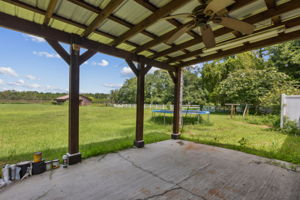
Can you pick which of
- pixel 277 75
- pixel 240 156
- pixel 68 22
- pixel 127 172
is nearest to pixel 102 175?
pixel 127 172

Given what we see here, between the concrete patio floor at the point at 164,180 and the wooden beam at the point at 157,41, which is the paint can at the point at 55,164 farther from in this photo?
the wooden beam at the point at 157,41

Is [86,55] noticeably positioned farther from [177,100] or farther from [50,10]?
[177,100]

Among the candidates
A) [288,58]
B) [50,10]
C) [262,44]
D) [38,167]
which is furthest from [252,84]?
[38,167]

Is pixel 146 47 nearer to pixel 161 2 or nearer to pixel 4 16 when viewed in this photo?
pixel 161 2

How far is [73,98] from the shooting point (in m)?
2.66

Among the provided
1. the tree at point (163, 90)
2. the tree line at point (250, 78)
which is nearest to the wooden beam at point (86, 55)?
the tree line at point (250, 78)

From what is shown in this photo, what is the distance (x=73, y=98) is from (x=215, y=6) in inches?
106

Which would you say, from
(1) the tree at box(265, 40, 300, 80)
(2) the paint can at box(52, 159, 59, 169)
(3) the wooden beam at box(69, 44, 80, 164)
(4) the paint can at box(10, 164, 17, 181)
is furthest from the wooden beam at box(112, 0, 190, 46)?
(1) the tree at box(265, 40, 300, 80)

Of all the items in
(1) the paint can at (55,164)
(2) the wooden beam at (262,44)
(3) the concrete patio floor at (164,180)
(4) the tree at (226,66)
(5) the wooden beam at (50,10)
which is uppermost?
(4) the tree at (226,66)

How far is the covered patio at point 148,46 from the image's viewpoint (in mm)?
1850

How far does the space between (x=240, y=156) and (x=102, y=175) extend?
3.18 m

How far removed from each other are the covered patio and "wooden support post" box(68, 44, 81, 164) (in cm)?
2

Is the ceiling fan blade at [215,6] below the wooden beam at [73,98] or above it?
above

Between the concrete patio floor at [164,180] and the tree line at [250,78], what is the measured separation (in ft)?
22.6
